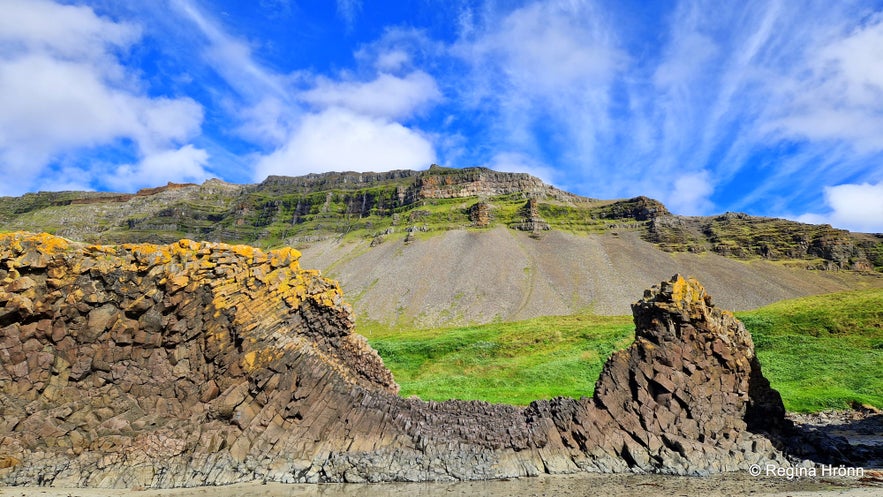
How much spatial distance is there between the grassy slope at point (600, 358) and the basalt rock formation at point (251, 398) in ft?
43.9

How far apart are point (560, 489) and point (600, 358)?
30391mm

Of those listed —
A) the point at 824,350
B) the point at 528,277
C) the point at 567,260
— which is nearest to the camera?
the point at 824,350

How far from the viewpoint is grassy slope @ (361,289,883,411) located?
3466 cm

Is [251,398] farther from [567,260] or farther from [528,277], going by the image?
[567,260]

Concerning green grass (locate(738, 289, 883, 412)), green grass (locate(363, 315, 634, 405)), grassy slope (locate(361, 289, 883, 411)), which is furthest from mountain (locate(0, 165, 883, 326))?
green grass (locate(738, 289, 883, 412))

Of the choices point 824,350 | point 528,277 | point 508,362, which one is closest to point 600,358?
point 508,362

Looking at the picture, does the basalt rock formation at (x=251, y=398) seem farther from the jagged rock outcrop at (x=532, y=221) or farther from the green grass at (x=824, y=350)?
the jagged rock outcrop at (x=532, y=221)

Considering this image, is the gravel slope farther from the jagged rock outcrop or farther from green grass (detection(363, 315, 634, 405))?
green grass (detection(363, 315, 634, 405))

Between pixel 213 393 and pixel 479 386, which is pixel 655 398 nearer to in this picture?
pixel 213 393

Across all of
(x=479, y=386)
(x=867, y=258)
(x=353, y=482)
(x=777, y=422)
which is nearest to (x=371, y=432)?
(x=353, y=482)

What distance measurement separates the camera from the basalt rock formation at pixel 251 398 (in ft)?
57.8

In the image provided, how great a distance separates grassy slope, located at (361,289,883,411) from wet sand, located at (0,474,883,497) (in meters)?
15.1

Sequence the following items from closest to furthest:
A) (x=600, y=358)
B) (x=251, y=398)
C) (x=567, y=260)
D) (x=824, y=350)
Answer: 1. (x=251, y=398)
2. (x=824, y=350)
3. (x=600, y=358)
4. (x=567, y=260)

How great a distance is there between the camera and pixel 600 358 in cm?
4497
